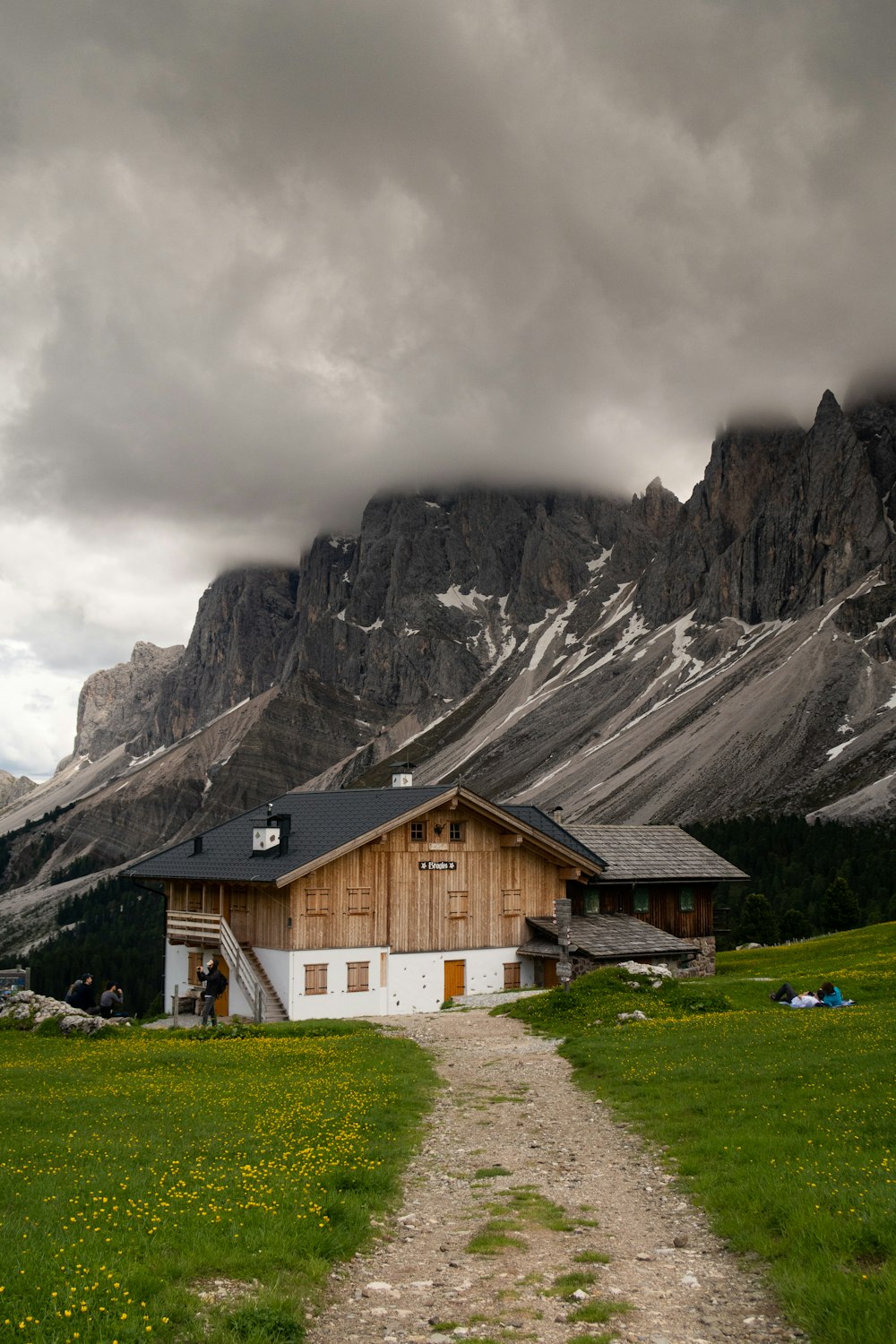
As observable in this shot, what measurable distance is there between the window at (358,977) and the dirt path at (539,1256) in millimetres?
26121

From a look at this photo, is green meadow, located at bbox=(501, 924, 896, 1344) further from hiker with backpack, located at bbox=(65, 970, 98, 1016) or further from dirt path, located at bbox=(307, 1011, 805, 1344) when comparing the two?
hiker with backpack, located at bbox=(65, 970, 98, 1016)

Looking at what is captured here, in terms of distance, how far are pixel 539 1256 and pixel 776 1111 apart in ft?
21.7

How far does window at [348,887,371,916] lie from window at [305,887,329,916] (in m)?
1.18

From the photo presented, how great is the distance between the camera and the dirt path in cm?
934

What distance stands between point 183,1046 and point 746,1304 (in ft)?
74.0

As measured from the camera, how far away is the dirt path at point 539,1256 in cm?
934

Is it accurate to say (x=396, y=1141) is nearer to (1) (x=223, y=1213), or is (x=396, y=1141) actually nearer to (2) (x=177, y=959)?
(1) (x=223, y=1213)

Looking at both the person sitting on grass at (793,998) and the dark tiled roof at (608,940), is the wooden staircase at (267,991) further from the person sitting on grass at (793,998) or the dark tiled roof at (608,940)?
the person sitting on grass at (793,998)

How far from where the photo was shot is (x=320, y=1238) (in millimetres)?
11062

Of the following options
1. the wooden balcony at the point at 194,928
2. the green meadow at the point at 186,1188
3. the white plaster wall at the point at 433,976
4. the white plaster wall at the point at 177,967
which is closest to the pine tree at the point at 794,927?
the white plaster wall at the point at 433,976

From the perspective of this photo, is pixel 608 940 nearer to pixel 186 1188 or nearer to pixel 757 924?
pixel 186 1188

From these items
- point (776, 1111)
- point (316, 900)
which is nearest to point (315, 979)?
point (316, 900)

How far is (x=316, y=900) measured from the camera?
4441cm

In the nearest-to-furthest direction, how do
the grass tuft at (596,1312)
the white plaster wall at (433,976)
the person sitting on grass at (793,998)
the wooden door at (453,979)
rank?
the grass tuft at (596,1312) → the person sitting on grass at (793,998) → the white plaster wall at (433,976) → the wooden door at (453,979)
